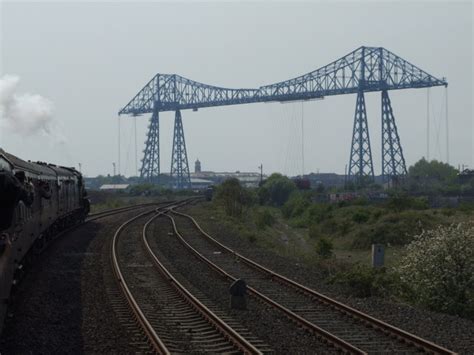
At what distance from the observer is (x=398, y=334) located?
1211 centimetres

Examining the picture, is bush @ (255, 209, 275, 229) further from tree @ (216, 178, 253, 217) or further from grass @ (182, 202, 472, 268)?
tree @ (216, 178, 253, 217)

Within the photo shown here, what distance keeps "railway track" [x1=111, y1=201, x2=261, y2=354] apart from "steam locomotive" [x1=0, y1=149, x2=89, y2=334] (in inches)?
89.2

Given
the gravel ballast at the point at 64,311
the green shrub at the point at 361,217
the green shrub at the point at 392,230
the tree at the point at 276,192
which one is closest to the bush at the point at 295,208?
the tree at the point at 276,192

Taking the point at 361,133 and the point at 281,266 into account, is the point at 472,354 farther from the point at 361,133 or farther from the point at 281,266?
the point at 361,133

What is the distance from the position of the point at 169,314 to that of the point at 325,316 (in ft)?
9.57

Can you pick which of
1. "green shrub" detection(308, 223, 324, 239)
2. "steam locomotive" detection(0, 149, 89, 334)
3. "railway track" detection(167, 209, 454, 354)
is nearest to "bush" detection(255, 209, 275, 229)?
"green shrub" detection(308, 223, 324, 239)

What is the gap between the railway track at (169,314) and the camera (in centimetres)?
1152

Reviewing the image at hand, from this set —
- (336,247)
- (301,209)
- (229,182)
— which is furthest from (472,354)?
(301,209)

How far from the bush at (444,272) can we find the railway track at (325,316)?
262cm

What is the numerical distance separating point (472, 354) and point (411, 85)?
10152 centimetres

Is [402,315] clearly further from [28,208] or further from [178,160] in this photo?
[178,160]

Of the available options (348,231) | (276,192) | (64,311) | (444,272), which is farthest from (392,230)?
(276,192)

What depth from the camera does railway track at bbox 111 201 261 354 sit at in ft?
37.8

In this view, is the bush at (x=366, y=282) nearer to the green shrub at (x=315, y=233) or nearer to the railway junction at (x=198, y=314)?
the railway junction at (x=198, y=314)
